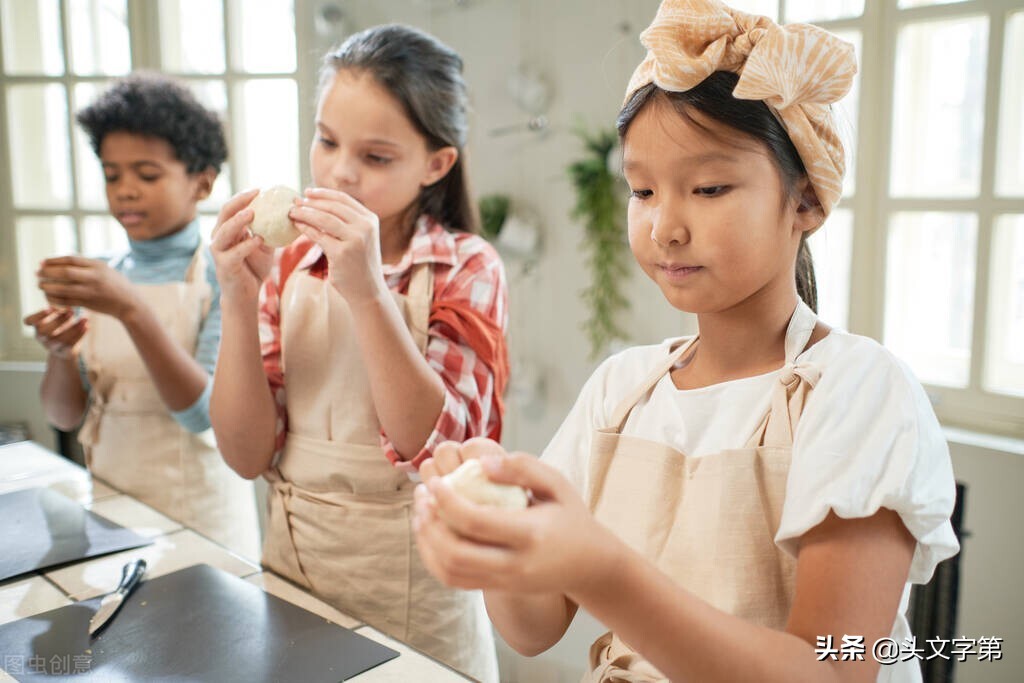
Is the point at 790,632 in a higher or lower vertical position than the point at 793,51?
lower

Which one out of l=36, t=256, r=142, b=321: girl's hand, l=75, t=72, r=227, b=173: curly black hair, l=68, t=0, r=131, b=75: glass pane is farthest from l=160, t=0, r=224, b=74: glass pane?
l=36, t=256, r=142, b=321: girl's hand

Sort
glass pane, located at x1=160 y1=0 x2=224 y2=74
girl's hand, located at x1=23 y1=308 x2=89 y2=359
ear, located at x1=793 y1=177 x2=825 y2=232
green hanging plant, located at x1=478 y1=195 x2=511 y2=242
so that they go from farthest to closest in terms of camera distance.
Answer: green hanging plant, located at x1=478 y1=195 x2=511 y2=242
glass pane, located at x1=160 y1=0 x2=224 y2=74
girl's hand, located at x1=23 y1=308 x2=89 y2=359
ear, located at x1=793 y1=177 x2=825 y2=232

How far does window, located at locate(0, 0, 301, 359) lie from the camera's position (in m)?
1.81

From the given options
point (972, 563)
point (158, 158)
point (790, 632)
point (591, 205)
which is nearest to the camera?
point (790, 632)

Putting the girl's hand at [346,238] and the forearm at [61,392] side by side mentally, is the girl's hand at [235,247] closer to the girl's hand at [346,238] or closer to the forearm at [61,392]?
the girl's hand at [346,238]

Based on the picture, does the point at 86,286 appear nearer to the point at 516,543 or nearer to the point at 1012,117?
the point at 516,543

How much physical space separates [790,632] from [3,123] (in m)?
1.86

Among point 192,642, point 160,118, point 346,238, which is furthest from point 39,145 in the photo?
point 192,642

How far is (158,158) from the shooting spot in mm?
1446

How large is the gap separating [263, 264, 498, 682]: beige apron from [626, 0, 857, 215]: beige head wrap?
51cm

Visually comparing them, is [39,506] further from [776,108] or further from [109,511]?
[776,108]

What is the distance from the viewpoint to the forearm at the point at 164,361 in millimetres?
1332

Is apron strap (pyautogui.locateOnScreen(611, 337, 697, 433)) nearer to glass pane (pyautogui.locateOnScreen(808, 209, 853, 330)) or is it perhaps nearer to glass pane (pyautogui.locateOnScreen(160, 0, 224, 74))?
glass pane (pyautogui.locateOnScreen(808, 209, 853, 330))

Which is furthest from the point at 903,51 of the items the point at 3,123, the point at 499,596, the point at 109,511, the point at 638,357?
the point at 3,123
